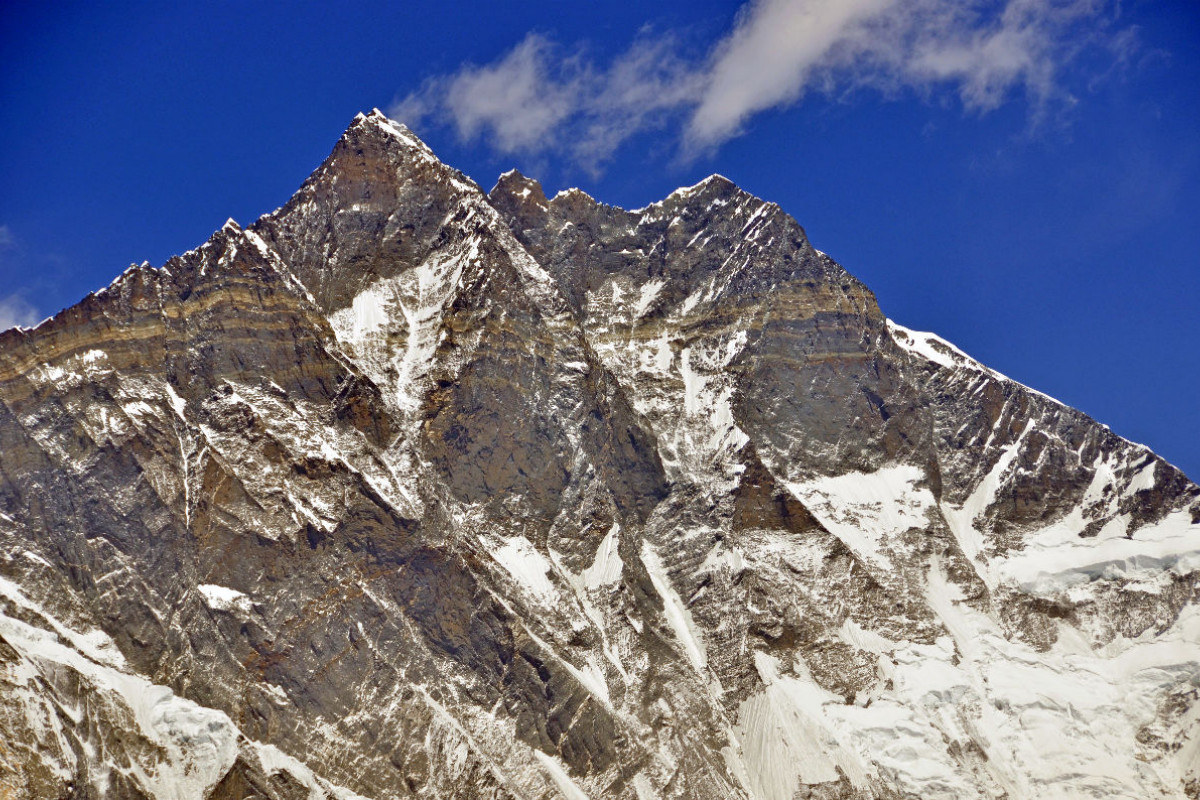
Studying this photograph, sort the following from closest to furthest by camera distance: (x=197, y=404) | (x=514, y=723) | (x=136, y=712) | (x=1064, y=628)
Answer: (x=136, y=712) < (x=514, y=723) < (x=197, y=404) < (x=1064, y=628)

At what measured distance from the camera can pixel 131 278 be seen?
590 feet

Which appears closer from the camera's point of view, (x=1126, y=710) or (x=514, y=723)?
(x=514, y=723)

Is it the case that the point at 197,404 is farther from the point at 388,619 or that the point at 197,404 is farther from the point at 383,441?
the point at 388,619

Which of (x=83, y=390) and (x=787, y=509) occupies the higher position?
(x=787, y=509)

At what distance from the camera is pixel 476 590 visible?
170000 millimetres

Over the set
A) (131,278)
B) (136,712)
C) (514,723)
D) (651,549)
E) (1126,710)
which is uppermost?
(1126,710)

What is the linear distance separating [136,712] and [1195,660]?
408 feet

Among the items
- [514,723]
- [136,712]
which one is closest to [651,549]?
[514,723]

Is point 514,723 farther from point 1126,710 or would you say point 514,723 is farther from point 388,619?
point 1126,710

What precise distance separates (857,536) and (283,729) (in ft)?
262

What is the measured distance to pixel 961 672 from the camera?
17788 cm

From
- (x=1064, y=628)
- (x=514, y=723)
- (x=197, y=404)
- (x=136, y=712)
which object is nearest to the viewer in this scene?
(x=136, y=712)

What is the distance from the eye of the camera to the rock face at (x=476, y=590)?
156 meters

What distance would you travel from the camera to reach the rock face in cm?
15588
